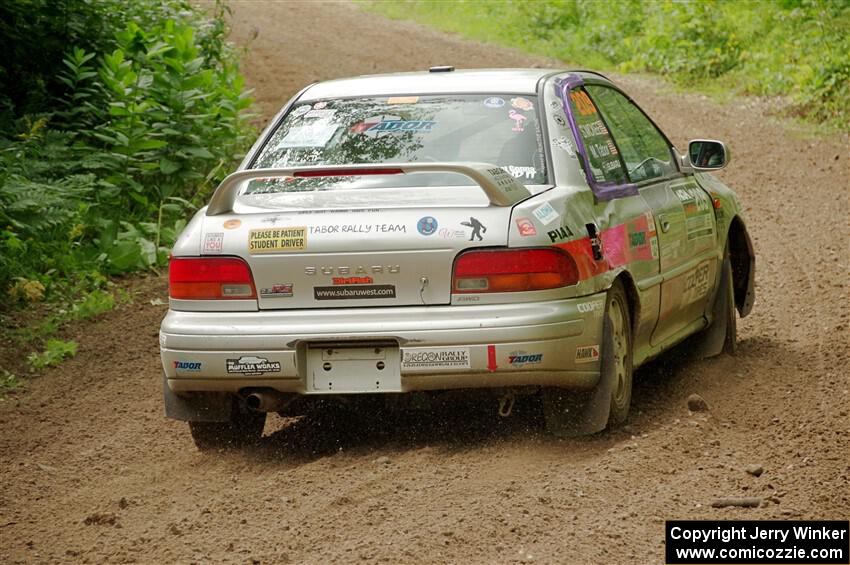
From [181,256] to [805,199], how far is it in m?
8.60

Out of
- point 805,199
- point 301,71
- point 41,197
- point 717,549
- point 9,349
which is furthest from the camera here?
point 301,71

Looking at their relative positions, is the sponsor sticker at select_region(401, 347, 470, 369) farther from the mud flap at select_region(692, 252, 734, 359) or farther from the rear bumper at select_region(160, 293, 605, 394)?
the mud flap at select_region(692, 252, 734, 359)

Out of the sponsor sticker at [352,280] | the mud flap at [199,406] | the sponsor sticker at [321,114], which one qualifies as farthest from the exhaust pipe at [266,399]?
the sponsor sticker at [321,114]

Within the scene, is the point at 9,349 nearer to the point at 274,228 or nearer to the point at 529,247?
the point at 274,228

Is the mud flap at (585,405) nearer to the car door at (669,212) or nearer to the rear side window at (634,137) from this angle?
the car door at (669,212)

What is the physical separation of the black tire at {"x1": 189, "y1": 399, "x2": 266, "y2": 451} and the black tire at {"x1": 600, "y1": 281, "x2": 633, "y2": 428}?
5.38ft

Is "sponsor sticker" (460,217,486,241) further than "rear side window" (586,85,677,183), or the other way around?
"rear side window" (586,85,677,183)

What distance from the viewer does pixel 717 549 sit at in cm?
440

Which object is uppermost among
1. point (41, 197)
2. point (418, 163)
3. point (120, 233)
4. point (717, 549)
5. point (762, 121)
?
point (418, 163)

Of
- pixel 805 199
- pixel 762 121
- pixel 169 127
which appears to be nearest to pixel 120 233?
pixel 169 127

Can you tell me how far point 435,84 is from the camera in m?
6.47

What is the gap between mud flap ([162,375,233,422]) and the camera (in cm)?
595

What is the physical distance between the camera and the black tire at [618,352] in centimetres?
575

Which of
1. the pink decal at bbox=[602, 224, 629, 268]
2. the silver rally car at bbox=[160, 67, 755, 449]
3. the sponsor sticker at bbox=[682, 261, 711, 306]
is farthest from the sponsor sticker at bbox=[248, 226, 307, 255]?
the sponsor sticker at bbox=[682, 261, 711, 306]
